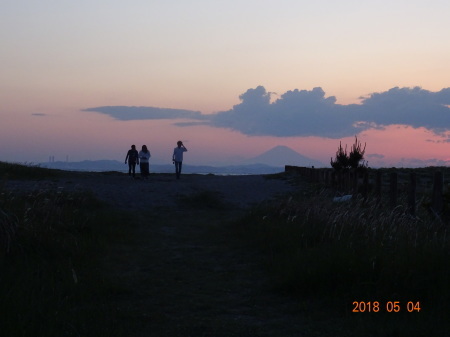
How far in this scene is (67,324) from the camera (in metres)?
5.51

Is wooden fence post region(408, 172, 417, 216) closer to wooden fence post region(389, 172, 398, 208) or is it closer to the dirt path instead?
wooden fence post region(389, 172, 398, 208)

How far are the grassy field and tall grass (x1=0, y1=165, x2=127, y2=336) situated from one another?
2cm

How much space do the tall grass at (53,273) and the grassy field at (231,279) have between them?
2 centimetres

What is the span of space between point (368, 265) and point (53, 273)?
4.11 meters

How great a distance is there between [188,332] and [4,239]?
3.77m

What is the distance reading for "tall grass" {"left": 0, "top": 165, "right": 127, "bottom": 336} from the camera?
536 centimetres

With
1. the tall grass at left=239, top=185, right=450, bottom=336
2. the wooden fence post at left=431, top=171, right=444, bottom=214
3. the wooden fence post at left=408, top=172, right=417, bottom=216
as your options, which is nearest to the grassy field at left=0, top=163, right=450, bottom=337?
the tall grass at left=239, top=185, right=450, bottom=336

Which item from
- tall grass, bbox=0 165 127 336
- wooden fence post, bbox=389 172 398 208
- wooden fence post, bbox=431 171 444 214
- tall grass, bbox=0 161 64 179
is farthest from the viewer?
tall grass, bbox=0 161 64 179

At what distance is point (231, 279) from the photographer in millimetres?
8312

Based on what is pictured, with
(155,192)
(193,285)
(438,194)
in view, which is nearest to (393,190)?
(438,194)

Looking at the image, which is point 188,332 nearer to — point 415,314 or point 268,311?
point 268,311

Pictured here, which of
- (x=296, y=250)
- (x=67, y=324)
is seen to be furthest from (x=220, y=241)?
(x=67, y=324)

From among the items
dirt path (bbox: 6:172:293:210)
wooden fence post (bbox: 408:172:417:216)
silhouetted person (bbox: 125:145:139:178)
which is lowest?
dirt path (bbox: 6:172:293:210)

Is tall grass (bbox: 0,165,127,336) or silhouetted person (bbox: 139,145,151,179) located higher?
silhouetted person (bbox: 139,145,151,179)
